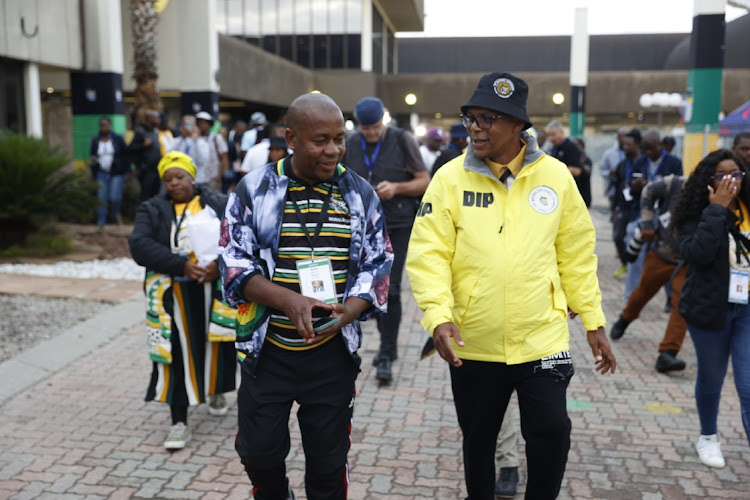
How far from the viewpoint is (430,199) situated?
314 cm

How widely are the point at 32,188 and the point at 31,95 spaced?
17.1ft

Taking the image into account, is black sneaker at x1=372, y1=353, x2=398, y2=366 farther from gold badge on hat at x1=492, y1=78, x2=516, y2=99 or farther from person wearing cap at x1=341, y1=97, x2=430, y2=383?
gold badge on hat at x1=492, y1=78, x2=516, y2=99

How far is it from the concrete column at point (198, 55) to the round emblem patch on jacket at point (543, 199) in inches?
707

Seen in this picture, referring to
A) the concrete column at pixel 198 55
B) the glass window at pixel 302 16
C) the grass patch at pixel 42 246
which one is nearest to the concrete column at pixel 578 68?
the glass window at pixel 302 16

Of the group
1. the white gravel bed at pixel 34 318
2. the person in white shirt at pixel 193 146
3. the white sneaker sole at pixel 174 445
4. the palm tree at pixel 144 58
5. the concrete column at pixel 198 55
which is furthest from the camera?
the concrete column at pixel 198 55

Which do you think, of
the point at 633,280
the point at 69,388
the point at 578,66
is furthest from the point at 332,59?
the point at 69,388

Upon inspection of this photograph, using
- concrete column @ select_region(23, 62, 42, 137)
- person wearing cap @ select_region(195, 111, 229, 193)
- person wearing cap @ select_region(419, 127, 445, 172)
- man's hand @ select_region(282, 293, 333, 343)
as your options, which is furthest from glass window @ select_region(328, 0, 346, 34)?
man's hand @ select_region(282, 293, 333, 343)

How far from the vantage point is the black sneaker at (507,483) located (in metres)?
3.80

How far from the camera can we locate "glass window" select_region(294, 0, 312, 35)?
32719 millimetres

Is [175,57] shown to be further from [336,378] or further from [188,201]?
[336,378]

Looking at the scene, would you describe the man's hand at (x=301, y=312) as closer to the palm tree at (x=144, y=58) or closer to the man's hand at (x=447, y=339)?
the man's hand at (x=447, y=339)

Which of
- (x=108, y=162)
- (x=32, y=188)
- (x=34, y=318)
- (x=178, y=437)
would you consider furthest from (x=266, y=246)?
(x=108, y=162)

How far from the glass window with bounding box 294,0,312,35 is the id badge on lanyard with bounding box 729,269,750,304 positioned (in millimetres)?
31122

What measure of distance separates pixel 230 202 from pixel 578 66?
26226 mm
